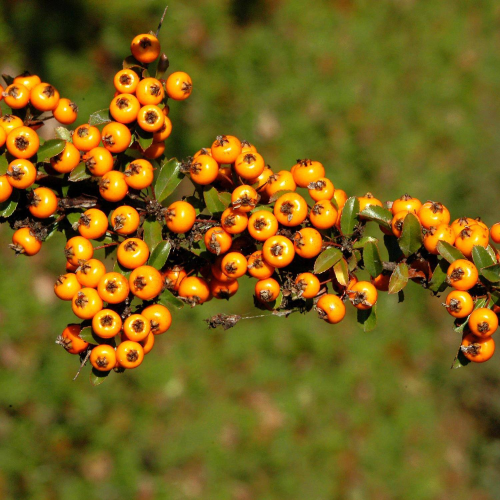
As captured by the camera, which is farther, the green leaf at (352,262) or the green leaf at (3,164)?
the green leaf at (352,262)

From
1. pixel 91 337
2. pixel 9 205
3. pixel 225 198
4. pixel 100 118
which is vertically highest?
pixel 100 118

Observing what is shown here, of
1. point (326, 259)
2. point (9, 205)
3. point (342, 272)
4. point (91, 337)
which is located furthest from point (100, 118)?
point (342, 272)

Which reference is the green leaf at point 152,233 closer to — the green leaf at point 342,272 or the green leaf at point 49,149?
the green leaf at point 49,149

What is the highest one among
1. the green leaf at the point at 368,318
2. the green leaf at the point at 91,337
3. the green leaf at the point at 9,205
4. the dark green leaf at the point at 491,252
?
the dark green leaf at the point at 491,252

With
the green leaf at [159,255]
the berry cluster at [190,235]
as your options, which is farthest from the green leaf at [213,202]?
the green leaf at [159,255]

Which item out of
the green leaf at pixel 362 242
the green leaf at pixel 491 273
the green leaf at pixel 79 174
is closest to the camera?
the green leaf at pixel 491 273

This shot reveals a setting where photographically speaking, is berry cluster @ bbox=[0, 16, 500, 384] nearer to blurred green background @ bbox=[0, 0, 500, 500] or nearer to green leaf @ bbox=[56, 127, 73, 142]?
green leaf @ bbox=[56, 127, 73, 142]

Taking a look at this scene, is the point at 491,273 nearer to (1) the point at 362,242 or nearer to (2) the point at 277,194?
(1) the point at 362,242

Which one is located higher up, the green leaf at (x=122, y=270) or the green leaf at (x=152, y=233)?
the green leaf at (x=152, y=233)

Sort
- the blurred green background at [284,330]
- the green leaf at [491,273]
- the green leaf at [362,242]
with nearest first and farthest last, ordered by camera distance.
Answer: the green leaf at [491,273]
the green leaf at [362,242]
the blurred green background at [284,330]
